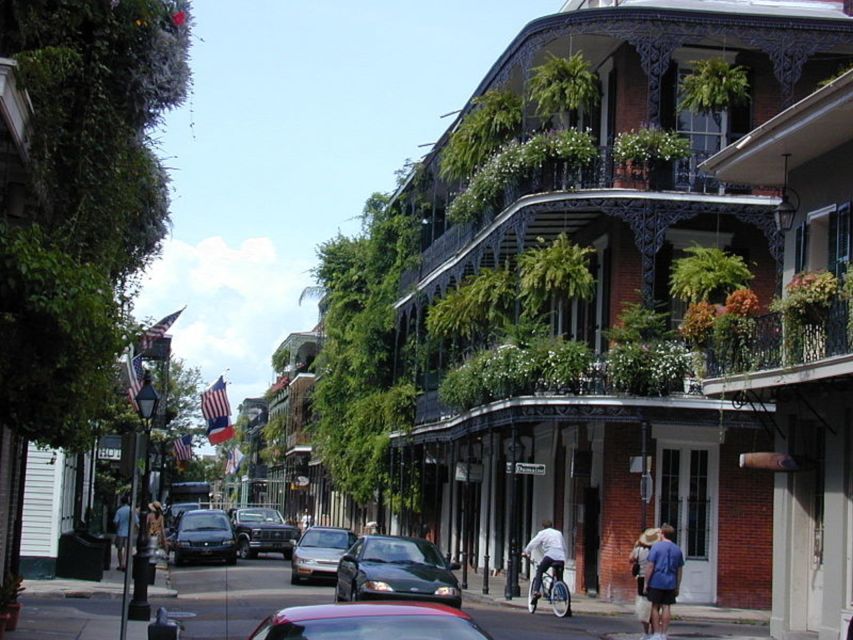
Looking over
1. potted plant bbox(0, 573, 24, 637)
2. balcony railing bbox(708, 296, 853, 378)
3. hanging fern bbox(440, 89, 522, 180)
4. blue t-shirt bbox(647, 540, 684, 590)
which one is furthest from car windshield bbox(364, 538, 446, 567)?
hanging fern bbox(440, 89, 522, 180)

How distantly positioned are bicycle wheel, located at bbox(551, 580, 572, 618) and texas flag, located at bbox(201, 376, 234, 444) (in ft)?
94.1

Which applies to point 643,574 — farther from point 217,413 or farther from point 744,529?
point 217,413

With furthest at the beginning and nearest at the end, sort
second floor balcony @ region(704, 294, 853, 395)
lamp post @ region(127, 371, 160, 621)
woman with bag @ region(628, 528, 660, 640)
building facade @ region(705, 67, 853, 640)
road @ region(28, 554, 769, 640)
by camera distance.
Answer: lamp post @ region(127, 371, 160, 621) < road @ region(28, 554, 769, 640) < woman with bag @ region(628, 528, 660, 640) < building facade @ region(705, 67, 853, 640) < second floor balcony @ region(704, 294, 853, 395)

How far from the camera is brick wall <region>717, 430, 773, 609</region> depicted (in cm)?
2886

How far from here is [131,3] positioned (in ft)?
48.9

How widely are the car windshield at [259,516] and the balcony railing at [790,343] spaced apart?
93.9ft

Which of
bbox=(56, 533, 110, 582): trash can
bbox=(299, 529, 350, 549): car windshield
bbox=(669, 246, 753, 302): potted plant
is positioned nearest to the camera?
bbox=(669, 246, 753, 302): potted plant

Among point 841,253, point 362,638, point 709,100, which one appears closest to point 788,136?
point 841,253

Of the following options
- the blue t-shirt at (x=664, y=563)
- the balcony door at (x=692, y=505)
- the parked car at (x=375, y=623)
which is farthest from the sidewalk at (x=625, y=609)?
the parked car at (x=375, y=623)

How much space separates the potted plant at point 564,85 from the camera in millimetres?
29250

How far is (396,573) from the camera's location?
839 inches

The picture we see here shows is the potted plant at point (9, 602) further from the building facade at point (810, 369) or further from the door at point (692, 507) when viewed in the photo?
the door at point (692, 507)

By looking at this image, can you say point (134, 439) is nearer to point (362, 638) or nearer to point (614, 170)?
point (362, 638)

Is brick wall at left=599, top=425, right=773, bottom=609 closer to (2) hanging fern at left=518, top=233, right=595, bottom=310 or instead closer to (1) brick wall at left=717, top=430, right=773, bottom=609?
(1) brick wall at left=717, top=430, right=773, bottom=609
